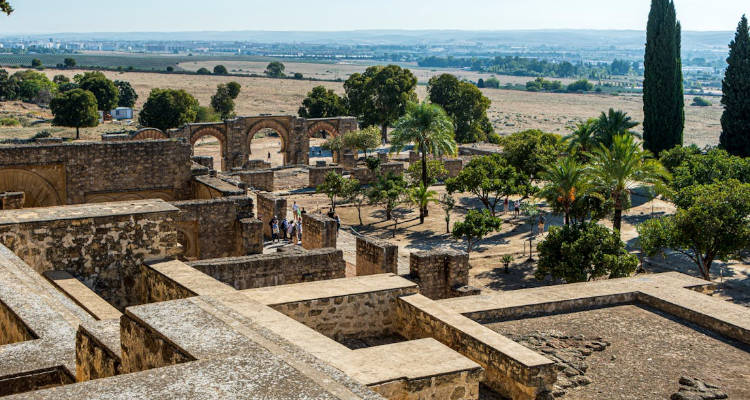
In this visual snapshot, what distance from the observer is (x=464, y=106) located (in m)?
59.0

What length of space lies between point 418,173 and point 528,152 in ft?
16.8

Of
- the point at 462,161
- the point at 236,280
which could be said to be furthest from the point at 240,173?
the point at 236,280

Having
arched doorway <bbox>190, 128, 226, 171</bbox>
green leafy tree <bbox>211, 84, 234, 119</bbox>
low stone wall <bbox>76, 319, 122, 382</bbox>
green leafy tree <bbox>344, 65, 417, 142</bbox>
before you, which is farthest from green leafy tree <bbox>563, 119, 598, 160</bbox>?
green leafy tree <bbox>211, 84, 234, 119</bbox>

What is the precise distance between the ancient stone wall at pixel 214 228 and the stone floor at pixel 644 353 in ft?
32.5

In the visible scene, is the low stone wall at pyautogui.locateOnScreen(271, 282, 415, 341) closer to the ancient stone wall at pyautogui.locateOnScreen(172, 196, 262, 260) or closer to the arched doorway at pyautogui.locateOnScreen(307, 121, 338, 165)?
the ancient stone wall at pyautogui.locateOnScreen(172, 196, 262, 260)

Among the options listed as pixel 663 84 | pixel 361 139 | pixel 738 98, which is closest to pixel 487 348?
pixel 738 98

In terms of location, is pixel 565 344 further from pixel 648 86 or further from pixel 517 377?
pixel 648 86

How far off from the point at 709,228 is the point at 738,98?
68.2ft

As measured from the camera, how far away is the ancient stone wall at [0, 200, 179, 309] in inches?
481

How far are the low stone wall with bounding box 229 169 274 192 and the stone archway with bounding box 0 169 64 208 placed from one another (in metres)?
19.9

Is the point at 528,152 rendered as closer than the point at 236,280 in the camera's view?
No

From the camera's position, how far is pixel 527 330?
10125mm

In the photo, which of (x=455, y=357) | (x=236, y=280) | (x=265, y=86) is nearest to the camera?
(x=455, y=357)

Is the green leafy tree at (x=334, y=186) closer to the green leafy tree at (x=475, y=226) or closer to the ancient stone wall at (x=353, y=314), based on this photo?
the green leafy tree at (x=475, y=226)
